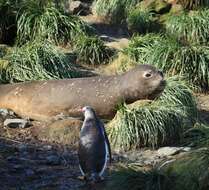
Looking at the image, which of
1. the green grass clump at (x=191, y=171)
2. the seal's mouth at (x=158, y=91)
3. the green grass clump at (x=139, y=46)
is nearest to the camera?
→ the green grass clump at (x=191, y=171)

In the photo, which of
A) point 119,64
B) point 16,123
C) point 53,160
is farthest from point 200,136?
point 119,64

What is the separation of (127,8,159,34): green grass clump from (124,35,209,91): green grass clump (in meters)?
2.06

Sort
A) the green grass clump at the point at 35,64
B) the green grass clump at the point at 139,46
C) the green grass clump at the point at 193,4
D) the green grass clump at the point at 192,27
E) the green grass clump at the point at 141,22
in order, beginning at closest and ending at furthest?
1. the green grass clump at the point at 35,64
2. the green grass clump at the point at 139,46
3. the green grass clump at the point at 192,27
4. the green grass clump at the point at 141,22
5. the green grass clump at the point at 193,4

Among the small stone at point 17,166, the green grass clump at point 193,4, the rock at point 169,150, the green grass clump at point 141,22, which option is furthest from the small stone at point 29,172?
the green grass clump at point 193,4

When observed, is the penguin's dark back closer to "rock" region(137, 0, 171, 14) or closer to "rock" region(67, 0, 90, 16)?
"rock" region(67, 0, 90, 16)

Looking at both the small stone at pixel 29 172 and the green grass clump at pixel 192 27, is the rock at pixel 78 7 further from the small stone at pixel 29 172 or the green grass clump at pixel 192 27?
the small stone at pixel 29 172

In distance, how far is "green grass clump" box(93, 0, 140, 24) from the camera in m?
15.0

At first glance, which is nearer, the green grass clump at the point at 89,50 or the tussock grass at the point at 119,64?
the tussock grass at the point at 119,64

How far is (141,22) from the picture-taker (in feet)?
47.2

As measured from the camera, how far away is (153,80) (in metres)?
9.27

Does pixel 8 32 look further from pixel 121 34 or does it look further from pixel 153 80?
pixel 153 80

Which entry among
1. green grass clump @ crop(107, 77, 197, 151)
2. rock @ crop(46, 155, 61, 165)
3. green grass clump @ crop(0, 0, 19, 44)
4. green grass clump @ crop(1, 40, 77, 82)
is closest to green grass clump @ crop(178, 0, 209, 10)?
green grass clump @ crop(0, 0, 19, 44)

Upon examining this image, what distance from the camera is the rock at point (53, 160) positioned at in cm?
→ 784

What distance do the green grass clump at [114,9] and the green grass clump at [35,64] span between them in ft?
12.3
